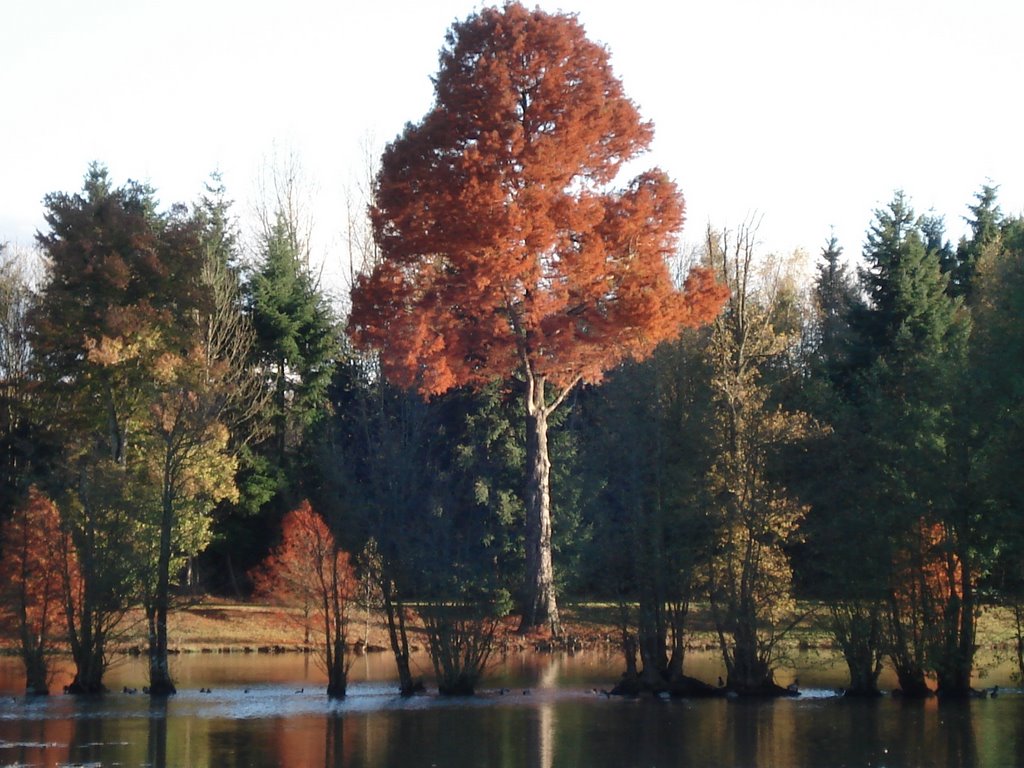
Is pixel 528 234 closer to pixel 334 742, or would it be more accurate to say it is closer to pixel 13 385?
pixel 334 742

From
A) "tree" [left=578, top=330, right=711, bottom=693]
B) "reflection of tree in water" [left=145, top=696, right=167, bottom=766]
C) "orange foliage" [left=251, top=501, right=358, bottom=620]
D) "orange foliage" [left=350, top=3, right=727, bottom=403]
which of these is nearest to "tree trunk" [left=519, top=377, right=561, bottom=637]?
"orange foliage" [left=350, top=3, right=727, bottom=403]

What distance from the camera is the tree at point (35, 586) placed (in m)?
22.0

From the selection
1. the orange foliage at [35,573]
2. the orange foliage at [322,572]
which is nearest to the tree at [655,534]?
the orange foliage at [322,572]

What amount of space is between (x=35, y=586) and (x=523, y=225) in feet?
40.3

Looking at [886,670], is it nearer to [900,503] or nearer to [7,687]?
[900,503]

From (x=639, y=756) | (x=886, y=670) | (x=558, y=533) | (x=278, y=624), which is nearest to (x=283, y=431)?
(x=278, y=624)

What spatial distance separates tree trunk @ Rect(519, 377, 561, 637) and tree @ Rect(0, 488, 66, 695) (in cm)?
1026

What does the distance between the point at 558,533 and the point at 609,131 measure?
43.0 feet

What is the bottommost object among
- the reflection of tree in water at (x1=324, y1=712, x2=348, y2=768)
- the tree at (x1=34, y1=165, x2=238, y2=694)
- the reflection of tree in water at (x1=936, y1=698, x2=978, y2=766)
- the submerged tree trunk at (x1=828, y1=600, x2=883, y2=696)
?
the reflection of tree in water at (x1=936, y1=698, x2=978, y2=766)

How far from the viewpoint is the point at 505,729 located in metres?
16.7

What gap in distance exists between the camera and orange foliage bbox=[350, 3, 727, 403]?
27.2 meters

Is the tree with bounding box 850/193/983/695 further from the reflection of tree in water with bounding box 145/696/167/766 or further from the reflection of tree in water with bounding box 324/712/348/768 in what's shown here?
the reflection of tree in water with bounding box 145/696/167/766

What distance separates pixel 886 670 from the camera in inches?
994

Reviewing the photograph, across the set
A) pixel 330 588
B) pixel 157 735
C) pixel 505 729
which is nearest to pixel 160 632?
pixel 330 588
